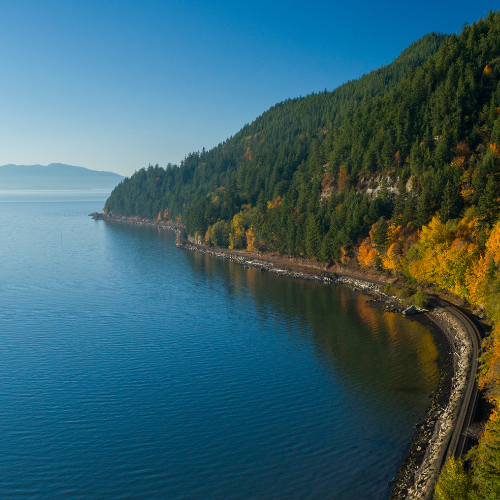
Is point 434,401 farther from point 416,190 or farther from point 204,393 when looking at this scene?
point 416,190

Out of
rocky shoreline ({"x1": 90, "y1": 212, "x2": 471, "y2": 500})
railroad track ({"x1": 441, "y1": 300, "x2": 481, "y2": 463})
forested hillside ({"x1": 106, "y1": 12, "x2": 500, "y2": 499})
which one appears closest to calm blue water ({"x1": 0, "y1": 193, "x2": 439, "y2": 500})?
rocky shoreline ({"x1": 90, "y1": 212, "x2": 471, "y2": 500})

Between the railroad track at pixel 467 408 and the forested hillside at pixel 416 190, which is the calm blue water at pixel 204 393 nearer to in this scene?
the railroad track at pixel 467 408

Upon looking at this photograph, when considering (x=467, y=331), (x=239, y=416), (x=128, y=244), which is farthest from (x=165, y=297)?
(x=128, y=244)

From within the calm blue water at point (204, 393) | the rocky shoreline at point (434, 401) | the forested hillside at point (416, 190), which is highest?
the forested hillside at point (416, 190)

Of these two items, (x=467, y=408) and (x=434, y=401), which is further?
(x=434, y=401)

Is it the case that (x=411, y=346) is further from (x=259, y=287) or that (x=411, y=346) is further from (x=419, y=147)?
(x=419, y=147)

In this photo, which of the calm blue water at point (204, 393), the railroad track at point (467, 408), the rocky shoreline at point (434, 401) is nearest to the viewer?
the rocky shoreline at point (434, 401)

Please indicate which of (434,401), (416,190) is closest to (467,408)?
(434,401)

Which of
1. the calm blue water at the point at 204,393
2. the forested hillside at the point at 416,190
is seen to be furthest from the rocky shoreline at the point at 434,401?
the forested hillside at the point at 416,190

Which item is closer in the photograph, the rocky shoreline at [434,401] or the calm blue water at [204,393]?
the rocky shoreline at [434,401]
